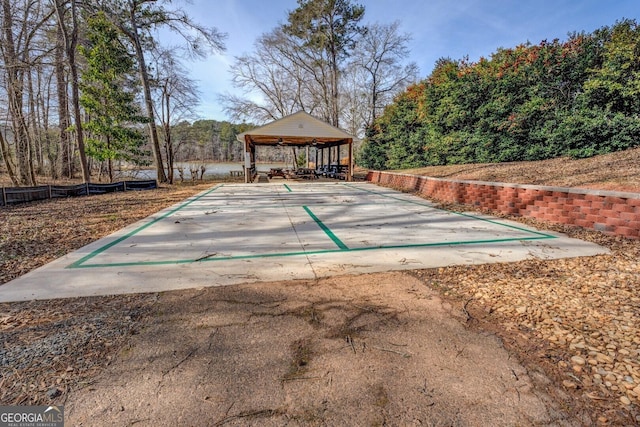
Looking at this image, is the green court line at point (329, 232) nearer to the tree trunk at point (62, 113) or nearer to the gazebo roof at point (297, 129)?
the gazebo roof at point (297, 129)

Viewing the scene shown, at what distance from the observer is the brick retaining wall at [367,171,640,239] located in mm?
4000

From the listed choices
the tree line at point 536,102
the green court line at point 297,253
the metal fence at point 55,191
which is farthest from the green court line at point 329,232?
the metal fence at point 55,191

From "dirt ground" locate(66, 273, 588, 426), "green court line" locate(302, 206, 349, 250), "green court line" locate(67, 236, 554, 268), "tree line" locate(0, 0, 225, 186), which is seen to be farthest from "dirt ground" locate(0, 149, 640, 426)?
"tree line" locate(0, 0, 225, 186)

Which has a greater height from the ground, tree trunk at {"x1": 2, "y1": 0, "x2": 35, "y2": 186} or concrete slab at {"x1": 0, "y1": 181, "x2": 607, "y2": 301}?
tree trunk at {"x1": 2, "y1": 0, "x2": 35, "y2": 186}

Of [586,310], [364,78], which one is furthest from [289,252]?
[364,78]

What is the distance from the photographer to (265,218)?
573 cm

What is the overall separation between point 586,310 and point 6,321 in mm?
4184

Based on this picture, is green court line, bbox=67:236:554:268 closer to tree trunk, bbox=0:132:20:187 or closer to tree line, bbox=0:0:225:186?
tree line, bbox=0:0:225:186

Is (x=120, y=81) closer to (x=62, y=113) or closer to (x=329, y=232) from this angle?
(x=62, y=113)

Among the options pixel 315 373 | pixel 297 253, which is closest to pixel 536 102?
pixel 297 253

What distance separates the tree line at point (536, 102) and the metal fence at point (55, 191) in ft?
42.8

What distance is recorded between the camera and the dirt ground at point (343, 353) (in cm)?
130

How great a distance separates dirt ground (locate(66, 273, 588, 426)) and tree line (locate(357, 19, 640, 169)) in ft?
26.6

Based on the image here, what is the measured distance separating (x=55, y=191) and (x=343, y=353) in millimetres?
10504
